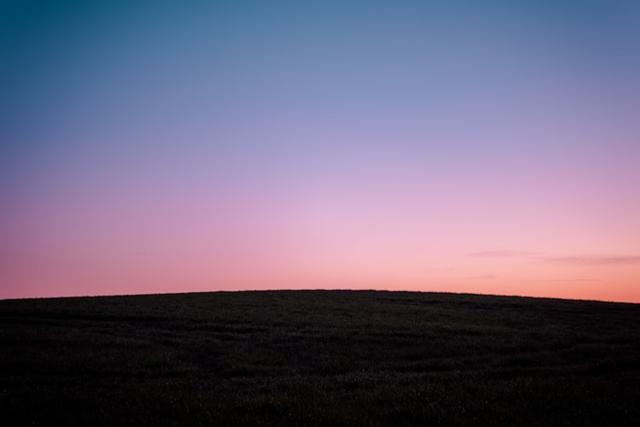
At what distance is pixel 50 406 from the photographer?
15.0 meters

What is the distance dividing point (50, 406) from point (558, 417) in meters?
14.8

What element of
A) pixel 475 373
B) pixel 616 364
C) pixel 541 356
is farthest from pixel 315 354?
pixel 616 364

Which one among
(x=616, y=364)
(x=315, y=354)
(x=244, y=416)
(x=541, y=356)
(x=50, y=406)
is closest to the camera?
(x=244, y=416)

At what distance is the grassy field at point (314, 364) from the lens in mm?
14664

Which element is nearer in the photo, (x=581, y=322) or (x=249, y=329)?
(x=249, y=329)

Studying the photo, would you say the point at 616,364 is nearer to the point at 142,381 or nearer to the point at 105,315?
the point at 142,381

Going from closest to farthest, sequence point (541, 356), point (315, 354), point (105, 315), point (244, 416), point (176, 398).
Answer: point (244, 416) < point (176, 398) < point (541, 356) < point (315, 354) < point (105, 315)

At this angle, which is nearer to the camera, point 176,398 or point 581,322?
point 176,398

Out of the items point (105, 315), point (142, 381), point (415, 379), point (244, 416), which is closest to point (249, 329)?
point (105, 315)

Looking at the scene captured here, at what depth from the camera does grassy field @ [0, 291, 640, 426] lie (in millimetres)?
14664

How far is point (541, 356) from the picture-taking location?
89.8 ft

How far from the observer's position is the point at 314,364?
2688 cm

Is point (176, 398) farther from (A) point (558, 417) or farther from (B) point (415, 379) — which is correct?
(A) point (558, 417)

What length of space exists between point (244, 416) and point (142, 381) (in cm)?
934
